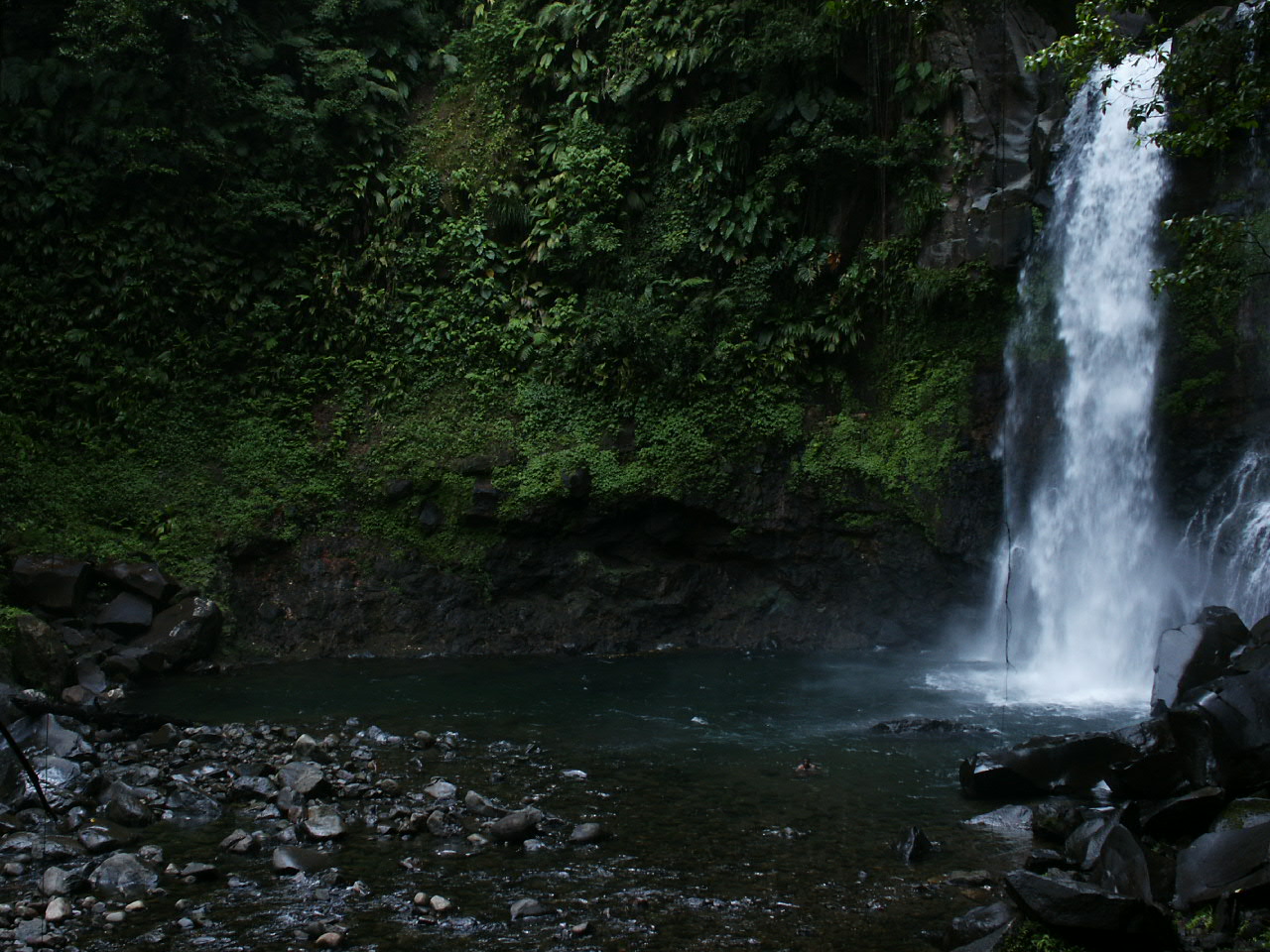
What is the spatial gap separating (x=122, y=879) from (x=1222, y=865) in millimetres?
6397

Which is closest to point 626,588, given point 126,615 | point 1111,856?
point 126,615

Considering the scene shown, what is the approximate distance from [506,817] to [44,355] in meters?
12.5

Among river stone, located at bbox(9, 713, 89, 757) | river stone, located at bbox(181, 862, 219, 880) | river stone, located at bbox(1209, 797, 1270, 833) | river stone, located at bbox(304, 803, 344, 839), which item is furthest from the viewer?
river stone, located at bbox(9, 713, 89, 757)

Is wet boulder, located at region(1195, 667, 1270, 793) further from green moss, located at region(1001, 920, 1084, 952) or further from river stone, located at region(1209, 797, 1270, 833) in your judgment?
green moss, located at region(1001, 920, 1084, 952)

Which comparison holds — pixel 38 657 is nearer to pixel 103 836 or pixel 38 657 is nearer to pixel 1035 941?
pixel 103 836

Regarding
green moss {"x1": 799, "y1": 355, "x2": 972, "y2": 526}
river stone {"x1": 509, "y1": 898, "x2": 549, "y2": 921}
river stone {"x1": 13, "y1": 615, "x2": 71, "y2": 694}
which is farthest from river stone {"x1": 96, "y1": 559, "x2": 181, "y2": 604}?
river stone {"x1": 509, "y1": 898, "x2": 549, "y2": 921}

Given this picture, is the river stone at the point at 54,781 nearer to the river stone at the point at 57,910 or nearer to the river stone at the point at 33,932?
the river stone at the point at 57,910

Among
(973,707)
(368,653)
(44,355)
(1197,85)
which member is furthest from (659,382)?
(44,355)

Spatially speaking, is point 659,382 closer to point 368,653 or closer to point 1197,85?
point 368,653

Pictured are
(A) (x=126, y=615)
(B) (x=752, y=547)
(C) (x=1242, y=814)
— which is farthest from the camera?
(B) (x=752, y=547)

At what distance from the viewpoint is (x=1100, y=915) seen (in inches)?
196

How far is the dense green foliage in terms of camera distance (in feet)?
50.1

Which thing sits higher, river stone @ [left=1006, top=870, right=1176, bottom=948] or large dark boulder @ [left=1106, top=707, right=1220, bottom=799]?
large dark boulder @ [left=1106, top=707, right=1220, bottom=799]

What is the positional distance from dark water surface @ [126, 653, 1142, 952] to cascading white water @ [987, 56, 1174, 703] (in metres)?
1.86
